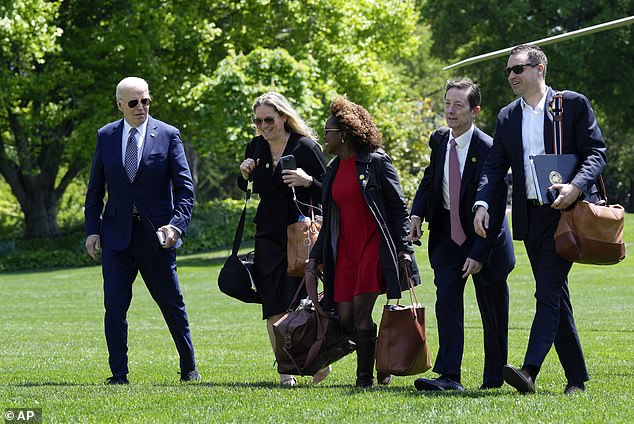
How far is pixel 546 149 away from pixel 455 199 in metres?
0.90

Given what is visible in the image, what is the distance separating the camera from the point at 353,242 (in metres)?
8.09

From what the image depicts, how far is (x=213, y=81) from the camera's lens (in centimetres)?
3369

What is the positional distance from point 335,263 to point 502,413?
2.17m

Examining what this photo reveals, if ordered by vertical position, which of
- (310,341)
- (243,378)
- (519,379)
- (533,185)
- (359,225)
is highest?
(533,185)

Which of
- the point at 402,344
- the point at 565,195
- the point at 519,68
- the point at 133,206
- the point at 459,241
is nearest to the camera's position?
the point at 565,195

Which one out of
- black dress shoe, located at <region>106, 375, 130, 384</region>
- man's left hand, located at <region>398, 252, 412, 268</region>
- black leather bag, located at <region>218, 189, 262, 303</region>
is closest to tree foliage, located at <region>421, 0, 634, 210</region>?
black leather bag, located at <region>218, 189, 262, 303</region>

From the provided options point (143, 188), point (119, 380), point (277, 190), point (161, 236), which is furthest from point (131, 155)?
point (119, 380)

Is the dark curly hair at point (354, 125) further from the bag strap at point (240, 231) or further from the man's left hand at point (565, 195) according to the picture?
the man's left hand at point (565, 195)

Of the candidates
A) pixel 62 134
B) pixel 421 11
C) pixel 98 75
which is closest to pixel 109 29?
pixel 98 75

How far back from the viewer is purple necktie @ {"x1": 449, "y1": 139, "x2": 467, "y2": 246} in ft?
26.3

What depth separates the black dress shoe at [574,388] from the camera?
7.28 metres

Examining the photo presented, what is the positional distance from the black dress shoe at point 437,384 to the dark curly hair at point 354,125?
1629 millimetres

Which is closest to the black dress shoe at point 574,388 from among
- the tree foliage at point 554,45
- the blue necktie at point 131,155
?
the blue necktie at point 131,155

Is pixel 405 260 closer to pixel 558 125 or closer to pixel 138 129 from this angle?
pixel 558 125
